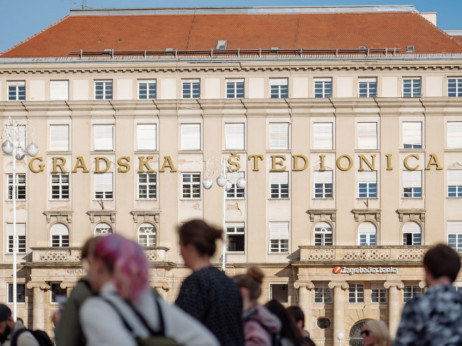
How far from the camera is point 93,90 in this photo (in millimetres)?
73938

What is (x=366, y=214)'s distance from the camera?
71625mm

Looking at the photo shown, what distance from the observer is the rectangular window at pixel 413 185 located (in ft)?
235

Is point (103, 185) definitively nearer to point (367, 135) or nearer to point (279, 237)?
point (279, 237)

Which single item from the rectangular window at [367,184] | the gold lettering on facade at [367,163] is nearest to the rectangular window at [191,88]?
the gold lettering on facade at [367,163]

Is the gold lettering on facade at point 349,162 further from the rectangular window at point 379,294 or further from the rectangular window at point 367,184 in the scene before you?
the rectangular window at point 379,294

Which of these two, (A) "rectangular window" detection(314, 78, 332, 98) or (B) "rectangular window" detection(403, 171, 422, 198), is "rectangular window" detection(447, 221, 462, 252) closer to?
(B) "rectangular window" detection(403, 171, 422, 198)

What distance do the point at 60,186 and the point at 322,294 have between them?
55.0 feet

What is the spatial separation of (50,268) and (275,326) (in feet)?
200

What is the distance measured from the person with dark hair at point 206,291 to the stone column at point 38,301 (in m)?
62.1

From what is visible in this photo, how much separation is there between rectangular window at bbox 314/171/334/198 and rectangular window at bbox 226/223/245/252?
481 centimetres

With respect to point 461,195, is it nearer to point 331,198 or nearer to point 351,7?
point 331,198

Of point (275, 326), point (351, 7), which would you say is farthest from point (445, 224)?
point (275, 326)

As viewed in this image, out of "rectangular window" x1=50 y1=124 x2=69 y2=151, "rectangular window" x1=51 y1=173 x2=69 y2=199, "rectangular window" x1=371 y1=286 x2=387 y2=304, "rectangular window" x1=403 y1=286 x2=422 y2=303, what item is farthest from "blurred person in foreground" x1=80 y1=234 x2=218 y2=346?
"rectangular window" x1=50 y1=124 x2=69 y2=151

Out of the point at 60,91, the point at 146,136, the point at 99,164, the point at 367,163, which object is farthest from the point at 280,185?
the point at 60,91
